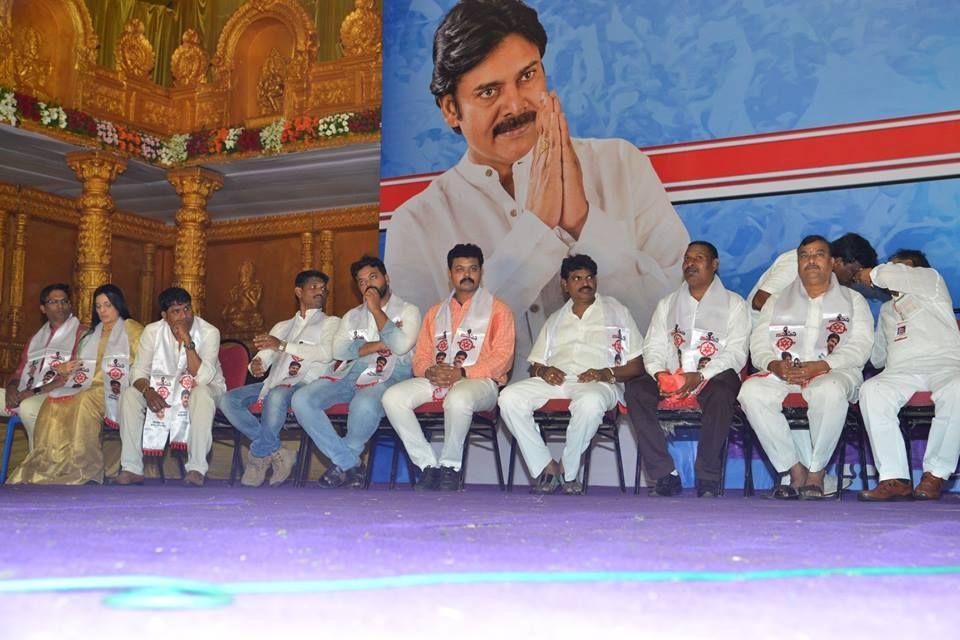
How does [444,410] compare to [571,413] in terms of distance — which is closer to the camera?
[571,413]

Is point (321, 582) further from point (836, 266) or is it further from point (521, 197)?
point (521, 197)

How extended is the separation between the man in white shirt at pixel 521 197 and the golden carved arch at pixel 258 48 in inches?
141

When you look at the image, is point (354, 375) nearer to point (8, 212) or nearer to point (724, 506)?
point (724, 506)

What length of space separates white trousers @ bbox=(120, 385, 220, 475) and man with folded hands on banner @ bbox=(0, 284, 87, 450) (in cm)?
51

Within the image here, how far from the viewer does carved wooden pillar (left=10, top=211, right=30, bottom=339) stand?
1032 cm

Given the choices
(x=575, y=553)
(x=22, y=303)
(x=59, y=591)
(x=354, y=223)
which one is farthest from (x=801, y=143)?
(x=22, y=303)

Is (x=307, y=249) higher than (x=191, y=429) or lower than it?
higher

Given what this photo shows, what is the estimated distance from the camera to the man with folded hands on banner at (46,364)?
6027 millimetres

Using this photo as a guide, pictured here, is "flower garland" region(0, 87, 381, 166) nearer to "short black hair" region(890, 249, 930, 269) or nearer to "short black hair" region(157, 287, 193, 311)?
"short black hair" region(157, 287, 193, 311)

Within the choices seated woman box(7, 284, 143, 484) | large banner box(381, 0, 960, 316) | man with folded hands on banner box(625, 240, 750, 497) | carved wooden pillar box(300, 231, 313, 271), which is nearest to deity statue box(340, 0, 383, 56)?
carved wooden pillar box(300, 231, 313, 271)

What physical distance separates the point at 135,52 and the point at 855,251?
741 cm

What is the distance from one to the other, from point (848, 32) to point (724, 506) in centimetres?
304

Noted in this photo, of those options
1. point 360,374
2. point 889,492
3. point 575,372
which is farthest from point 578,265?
point 889,492

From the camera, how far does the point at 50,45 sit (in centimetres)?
959
